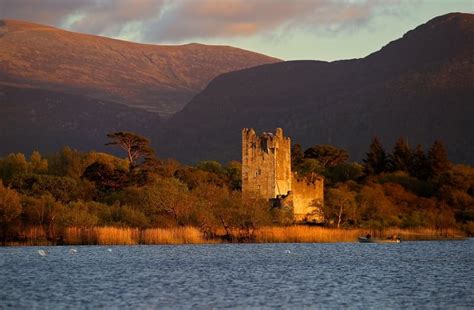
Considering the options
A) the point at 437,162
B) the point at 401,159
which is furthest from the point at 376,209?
the point at 401,159

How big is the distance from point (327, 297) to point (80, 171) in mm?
71910

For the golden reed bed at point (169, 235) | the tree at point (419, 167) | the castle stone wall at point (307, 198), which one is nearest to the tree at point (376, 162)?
the tree at point (419, 167)

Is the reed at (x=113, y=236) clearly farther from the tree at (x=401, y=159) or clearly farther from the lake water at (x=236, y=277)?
→ the tree at (x=401, y=159)

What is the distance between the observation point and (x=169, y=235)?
64062 millimetres

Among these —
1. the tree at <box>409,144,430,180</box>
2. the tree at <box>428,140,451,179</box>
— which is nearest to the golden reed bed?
the tree at <box>428,140,451,179</box>

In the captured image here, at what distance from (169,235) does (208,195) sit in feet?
32.0

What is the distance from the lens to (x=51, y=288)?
36.8 metres

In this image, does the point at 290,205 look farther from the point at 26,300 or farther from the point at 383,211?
the point at 26,300

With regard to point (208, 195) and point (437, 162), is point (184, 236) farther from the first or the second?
point (437, 162)

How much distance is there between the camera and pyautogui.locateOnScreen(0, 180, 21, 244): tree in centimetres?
6273

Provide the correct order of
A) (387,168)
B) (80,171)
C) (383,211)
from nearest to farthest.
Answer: (383,211) < (80,171) < (387,168)

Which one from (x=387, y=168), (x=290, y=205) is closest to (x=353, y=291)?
(x=290, y=205)

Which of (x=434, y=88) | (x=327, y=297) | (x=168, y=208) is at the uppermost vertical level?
(x=434, y=88)

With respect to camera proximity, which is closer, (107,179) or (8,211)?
(8,211)
